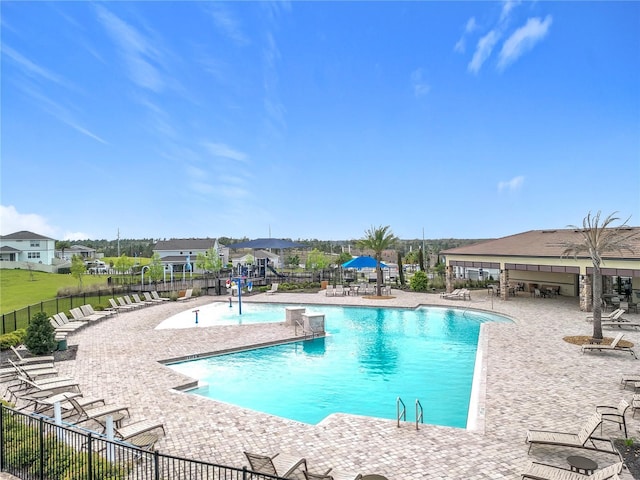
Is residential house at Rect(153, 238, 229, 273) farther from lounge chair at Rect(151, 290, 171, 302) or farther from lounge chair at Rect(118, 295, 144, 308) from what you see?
lounge chair at Rect(118, 295, 144, 308)

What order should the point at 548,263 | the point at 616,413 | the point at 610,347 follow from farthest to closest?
1. the point at 548,263
2. the point at 610,347
3. the point at 616,413

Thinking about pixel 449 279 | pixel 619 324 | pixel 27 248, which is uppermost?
pixel 27 248

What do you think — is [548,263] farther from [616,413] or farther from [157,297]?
[157,297]

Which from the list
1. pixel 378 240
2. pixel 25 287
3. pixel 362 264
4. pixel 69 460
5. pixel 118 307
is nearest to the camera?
pixel 69 460

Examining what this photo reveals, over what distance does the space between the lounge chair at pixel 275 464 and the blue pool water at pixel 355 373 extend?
383 cm

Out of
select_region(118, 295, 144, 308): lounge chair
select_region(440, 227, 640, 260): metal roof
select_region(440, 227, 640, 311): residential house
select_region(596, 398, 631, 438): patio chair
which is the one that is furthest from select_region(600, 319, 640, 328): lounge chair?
select_region(118, 295, 144, 308): lounge chair

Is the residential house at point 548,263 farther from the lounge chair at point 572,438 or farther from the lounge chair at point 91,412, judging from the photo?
the lounge chair at point 91,412

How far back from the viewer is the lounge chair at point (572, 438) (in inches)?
273

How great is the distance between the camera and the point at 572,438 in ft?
23.4

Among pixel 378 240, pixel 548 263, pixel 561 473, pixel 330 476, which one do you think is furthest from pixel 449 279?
pixel 330 476

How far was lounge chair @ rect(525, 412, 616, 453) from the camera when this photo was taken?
22.7ft

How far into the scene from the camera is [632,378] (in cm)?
1047

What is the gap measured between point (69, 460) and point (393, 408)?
24.8ft

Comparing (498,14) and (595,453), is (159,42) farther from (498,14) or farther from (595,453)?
(595,453)
